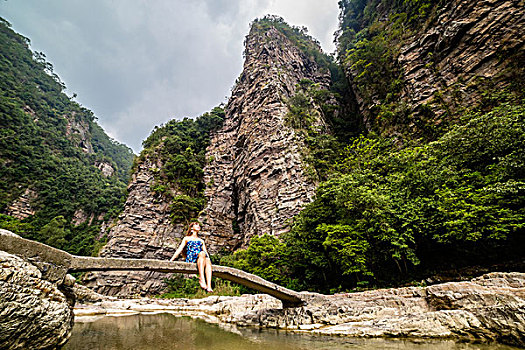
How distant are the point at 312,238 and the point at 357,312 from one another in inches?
214

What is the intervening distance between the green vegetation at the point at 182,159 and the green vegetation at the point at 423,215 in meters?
13.1

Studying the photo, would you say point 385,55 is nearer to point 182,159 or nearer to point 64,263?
point 182,159

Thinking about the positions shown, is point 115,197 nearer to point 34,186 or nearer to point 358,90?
point 34,186

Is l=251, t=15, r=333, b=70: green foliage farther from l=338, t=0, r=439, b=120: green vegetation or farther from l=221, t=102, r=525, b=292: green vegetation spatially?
l=221, t=102, r=525, b=292: green vegetation

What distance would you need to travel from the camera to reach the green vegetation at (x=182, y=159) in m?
22.4

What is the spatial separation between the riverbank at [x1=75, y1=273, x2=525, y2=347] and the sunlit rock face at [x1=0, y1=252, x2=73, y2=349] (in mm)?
4918

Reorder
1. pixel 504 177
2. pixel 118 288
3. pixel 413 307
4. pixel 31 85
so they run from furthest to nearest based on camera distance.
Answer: pixel 31 85 → pixel 118 288 → pixel 504 177 → pixel 413 307

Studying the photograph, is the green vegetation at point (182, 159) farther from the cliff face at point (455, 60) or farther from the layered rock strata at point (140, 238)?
the cliff face at point (455, 60)

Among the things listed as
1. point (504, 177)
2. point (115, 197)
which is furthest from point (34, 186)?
point (504, 177)

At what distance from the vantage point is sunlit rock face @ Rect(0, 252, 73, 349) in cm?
192

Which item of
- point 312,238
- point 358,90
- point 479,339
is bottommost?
point 479,339

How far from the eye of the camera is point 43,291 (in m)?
2.37

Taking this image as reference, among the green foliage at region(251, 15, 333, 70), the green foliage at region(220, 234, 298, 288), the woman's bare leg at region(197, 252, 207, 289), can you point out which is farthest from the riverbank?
the green foliage at region(251, 15, 333, 70)

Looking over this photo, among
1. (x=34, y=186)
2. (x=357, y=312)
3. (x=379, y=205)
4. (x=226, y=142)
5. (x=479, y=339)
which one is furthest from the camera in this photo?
(x=226, y=142)
